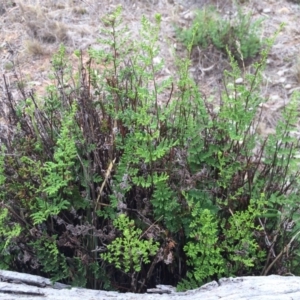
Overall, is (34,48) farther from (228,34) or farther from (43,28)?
(228,34)

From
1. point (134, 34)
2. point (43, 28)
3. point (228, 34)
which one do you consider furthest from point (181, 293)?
point (43, 28)

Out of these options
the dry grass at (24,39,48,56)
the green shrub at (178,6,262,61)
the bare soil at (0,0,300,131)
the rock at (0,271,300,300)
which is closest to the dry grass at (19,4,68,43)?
the bare soil at (0,0,300,131)

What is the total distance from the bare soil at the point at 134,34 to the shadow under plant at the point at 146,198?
204cm

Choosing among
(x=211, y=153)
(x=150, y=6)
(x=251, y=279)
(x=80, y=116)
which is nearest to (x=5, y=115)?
(x=80, y=116)

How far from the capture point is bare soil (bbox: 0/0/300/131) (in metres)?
4.41

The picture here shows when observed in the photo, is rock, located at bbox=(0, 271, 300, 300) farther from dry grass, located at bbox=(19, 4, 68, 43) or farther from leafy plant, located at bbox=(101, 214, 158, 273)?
dry grass, located at bbox=(19, 4, 68, 43)

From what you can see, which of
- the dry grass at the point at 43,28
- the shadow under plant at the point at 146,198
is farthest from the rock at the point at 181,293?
the dry grass at the point at 43,28

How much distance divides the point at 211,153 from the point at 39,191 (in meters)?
0.72

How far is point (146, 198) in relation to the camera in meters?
1.95

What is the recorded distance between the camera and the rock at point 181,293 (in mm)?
1808

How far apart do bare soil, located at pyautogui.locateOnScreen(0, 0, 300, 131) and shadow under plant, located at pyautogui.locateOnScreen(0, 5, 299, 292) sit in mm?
2041

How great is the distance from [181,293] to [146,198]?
1.27ft

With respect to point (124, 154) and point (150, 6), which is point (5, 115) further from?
point (150, 6)

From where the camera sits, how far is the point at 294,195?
2.07 meters
